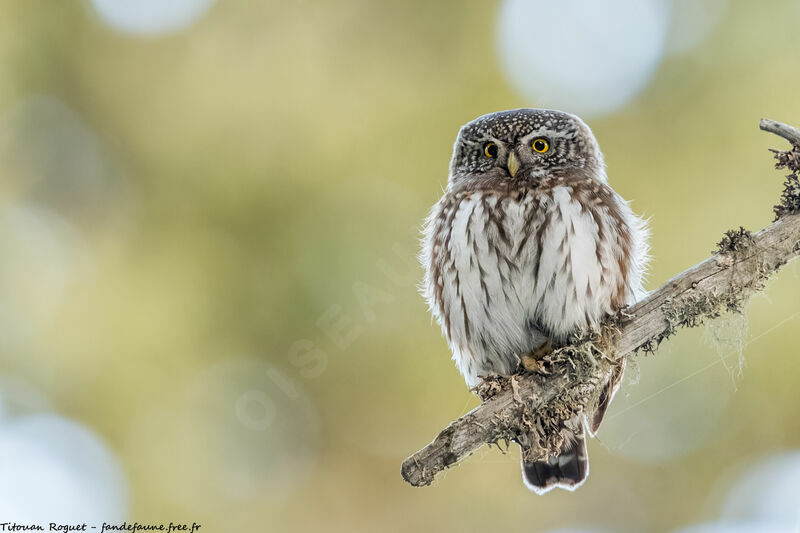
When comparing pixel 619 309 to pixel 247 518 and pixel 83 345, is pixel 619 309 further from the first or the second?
pixel 83 345

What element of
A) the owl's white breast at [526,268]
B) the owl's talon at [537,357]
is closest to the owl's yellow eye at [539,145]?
the owl's white breast at [526,268]

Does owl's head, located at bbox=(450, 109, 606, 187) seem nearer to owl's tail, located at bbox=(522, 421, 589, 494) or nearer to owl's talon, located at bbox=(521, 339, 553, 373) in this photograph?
owl's talon, located at bbox=(521, 339, 553, 373)

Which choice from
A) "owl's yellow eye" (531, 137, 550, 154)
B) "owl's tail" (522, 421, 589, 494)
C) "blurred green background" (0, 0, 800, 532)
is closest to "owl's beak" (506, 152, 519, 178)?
"owl's yellow eye" (531, 137, 550, 154)

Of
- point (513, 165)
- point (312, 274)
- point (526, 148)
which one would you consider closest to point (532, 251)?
point (513, 165)

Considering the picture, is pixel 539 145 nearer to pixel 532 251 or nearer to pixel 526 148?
pixel 526 148

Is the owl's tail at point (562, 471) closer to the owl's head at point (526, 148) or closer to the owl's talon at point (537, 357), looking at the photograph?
the owl's talon at point (537, 357)
